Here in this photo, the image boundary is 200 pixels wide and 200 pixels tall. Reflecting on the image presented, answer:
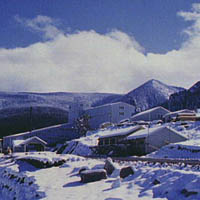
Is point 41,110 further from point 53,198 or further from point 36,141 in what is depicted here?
point 53,198

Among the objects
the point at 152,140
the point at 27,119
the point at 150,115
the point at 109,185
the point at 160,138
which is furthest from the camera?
the point at 27,119

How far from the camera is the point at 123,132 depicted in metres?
49.4

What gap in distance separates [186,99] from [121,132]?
293 feet

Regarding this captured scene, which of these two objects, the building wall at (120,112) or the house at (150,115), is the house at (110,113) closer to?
the building wall at (120,112)

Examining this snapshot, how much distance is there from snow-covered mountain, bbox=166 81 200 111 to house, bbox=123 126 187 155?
291 ft

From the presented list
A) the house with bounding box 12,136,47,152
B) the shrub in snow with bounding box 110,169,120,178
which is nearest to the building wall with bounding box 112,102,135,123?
the house with bounding box 12,136,47,152

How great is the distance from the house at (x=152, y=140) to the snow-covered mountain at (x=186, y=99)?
88719 millimetres

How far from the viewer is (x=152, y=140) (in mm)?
40938

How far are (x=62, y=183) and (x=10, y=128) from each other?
131 m

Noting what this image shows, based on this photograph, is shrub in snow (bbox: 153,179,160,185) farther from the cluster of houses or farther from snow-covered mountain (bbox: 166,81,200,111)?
snow-covered mountain (bbox: 166,81,200,111)

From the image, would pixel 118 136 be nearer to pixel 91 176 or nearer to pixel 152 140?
pixel 152 140

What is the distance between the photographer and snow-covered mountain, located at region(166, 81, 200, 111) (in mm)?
130500

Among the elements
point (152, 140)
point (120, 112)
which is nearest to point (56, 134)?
point (120, 112)

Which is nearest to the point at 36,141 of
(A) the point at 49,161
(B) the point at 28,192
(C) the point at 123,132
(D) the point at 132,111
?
(C) the point at 123,132
